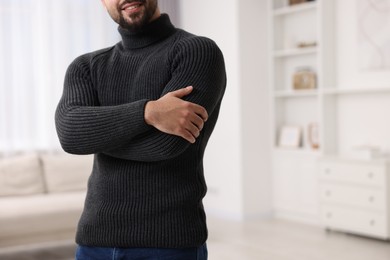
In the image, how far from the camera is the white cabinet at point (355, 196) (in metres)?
4.78

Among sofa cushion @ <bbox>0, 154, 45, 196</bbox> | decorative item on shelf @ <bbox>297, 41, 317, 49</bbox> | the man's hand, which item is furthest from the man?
decorative item on shelf @ <bbox>297, 41, 317, 49</bbox>

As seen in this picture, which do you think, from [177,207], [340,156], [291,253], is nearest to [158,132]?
[177,207]

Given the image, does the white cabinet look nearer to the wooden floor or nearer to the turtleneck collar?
the wooden floor

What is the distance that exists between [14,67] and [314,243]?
320cm

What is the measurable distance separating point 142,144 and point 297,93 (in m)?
4.60

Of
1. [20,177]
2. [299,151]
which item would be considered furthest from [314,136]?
[20,177]

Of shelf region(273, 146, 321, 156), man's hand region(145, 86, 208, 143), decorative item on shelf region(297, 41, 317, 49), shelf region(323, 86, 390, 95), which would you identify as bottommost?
shelf region(273, 146, 321, 156)

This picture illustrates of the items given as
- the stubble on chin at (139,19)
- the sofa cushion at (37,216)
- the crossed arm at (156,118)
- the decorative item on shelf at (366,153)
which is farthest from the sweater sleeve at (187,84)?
the decorative item on shelf at (366,153)

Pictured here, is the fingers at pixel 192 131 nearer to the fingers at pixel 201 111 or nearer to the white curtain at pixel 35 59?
the fingers at pixel 201 111

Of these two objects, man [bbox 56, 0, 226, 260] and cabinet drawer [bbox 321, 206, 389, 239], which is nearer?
man [bbox 56, 0, 226, 260]

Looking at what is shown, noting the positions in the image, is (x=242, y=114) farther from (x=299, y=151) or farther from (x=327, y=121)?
(x=327, y=121)

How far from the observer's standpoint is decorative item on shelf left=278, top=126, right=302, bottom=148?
5.90m

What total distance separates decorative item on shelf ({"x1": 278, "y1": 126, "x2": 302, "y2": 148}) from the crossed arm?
4564 millimetres

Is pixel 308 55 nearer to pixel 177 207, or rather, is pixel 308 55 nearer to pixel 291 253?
pixel 291 253
